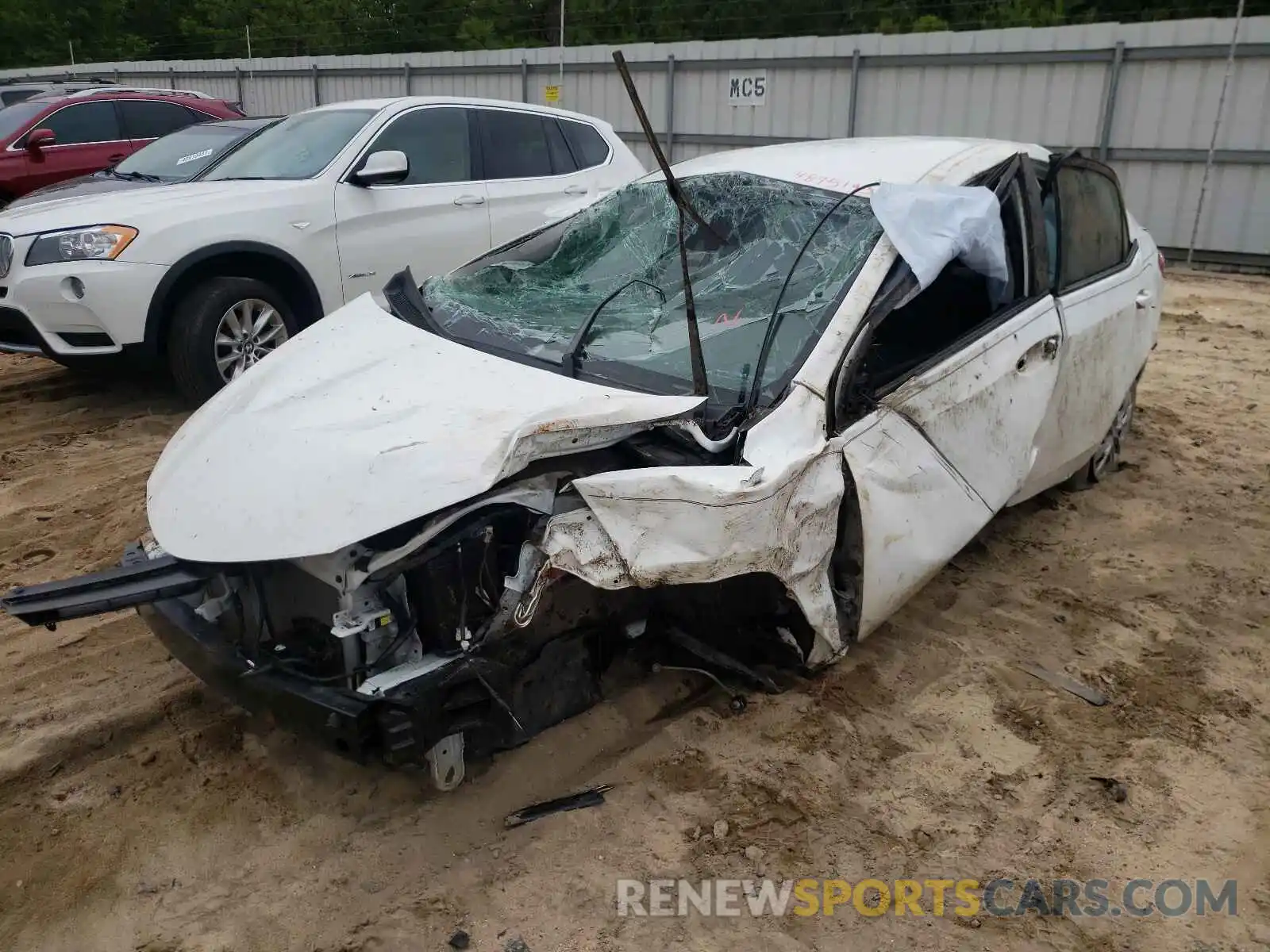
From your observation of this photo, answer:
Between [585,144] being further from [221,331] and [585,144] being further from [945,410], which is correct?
[945,410]

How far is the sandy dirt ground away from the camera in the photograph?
2398 mm

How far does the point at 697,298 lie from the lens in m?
3.44

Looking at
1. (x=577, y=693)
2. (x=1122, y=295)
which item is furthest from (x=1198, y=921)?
(x=1122, y=295)

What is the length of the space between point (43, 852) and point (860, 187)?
323 centimetres

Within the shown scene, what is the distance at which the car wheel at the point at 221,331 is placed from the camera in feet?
18.6

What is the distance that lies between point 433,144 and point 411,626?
4.86 m

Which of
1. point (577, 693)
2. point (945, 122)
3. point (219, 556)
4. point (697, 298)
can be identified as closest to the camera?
point (219, 556)

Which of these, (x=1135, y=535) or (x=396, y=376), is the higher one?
(x=396, y=376)

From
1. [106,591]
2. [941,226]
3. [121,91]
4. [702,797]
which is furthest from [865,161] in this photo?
[121,91]

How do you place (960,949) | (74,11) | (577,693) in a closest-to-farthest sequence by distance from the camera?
(960,949), (577,693), (74,11)

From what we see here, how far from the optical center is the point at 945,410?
10.7 feet

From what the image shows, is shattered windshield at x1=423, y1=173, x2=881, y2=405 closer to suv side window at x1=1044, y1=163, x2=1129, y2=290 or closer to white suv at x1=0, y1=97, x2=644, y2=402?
suv side window at x1=1044, y1=163, x2=1129, y2=290

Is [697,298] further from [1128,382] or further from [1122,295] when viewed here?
[1128,382]

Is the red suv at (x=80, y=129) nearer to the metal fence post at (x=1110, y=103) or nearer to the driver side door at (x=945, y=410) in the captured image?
the driver side door at (x=945, y=410)
